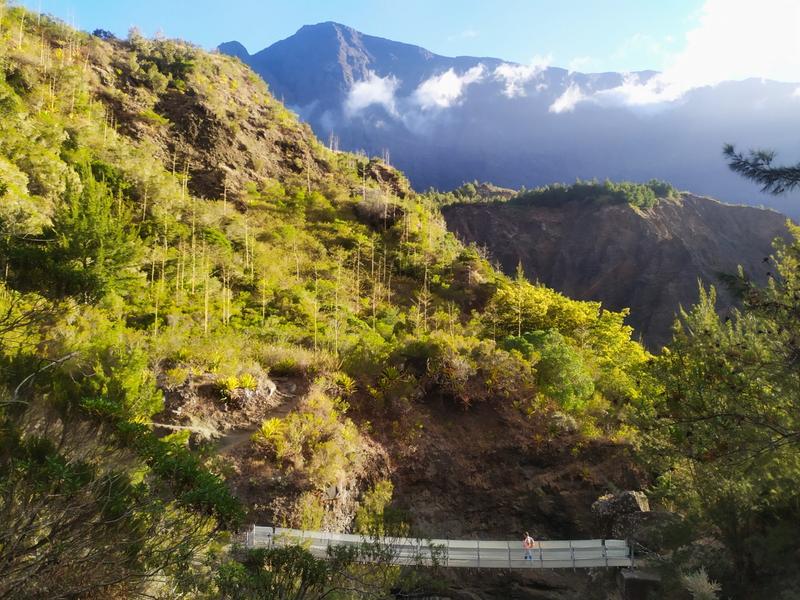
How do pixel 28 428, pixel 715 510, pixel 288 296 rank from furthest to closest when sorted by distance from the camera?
pixel 288 296 → pixel 715 510 → pixel 28 428

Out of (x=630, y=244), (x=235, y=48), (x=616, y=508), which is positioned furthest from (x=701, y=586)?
(x=235, y=48)

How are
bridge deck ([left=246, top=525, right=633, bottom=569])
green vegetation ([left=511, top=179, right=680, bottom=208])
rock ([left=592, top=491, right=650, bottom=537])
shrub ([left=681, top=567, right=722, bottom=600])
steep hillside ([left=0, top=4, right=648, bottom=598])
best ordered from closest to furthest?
1. steep hillside ([left=0, top=4, right=648, bottom=598])
2. shrub ([left=681, top=567, right=722, bottom=600])
3. bridge deck ([left=246, top=525, right=633, bottom=569])
4. rock ([left=592, top=491, right=650, bottom=537])
5. green vegetation ([left=511, top=179, right=680, bottom=208])

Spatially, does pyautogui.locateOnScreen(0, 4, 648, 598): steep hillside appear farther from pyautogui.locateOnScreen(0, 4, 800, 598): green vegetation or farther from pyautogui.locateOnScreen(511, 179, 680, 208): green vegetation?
pyautogui.locateOnScreen(511, 179, 680, 208): green vegetation

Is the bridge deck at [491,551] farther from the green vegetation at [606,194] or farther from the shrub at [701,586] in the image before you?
the green vegetation at [606,194]

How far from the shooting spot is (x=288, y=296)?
21594 mm

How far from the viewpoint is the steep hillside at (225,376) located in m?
4.63

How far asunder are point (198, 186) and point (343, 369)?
863 inches

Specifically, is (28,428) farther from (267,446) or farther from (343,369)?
(343,369)

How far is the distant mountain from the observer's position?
384 feet

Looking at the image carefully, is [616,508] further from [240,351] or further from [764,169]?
[240,351]

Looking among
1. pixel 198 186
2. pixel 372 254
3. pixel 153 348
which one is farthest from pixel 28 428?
pixel 198 186

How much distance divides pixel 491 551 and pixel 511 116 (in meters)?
166

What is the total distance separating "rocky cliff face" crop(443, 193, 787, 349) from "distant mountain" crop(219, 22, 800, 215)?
3237 centimetres

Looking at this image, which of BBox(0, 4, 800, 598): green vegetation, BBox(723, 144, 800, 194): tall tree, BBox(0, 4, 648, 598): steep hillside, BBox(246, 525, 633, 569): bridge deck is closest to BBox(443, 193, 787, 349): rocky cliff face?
BBox(0, 4, 800, 598): green vegetation
